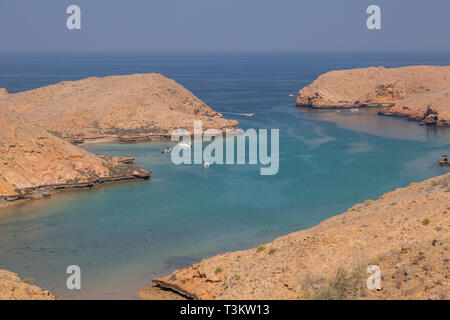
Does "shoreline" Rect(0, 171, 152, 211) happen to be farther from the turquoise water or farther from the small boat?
the small boat

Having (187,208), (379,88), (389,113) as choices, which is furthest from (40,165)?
(379,88)

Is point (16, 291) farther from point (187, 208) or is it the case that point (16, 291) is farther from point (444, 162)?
point (444, 162)

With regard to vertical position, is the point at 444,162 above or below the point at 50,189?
above

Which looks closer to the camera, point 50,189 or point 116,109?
point 50,189

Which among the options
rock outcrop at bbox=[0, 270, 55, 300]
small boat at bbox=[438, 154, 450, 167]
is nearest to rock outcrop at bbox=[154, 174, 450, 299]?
rock outcrop at bbox=[0, 270, 55, 300]

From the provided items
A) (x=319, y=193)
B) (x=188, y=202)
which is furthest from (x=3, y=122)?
(x=319, y=193)

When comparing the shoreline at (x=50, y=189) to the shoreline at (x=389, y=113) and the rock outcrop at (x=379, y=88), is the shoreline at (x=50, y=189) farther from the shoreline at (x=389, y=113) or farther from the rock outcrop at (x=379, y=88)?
the rock outcrop at (x=379, y=88)

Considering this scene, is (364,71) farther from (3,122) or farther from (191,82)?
(3,122)
